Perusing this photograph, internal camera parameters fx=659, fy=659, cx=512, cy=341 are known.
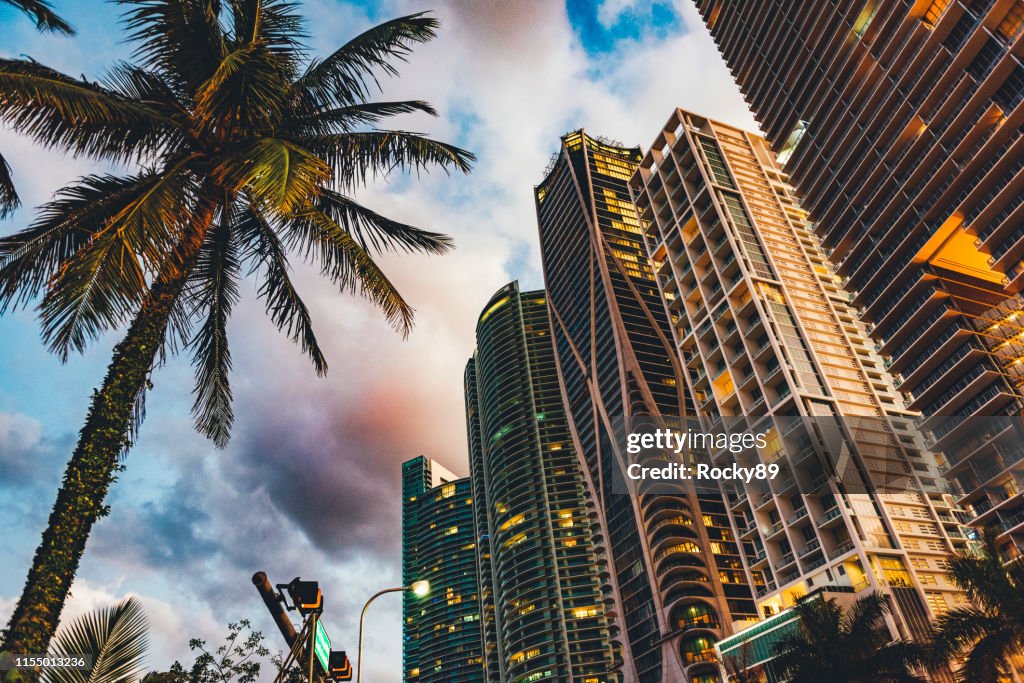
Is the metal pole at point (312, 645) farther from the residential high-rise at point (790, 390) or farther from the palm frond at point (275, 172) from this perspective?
the residential high-rise at point (790, 390)

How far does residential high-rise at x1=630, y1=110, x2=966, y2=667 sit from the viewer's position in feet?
199

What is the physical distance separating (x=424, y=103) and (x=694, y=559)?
104m

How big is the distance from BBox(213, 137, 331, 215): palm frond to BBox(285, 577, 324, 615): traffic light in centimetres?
525

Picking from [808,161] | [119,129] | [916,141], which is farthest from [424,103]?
[808,161]

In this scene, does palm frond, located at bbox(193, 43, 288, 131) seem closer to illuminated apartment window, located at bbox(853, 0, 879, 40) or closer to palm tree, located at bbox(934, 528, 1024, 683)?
palm tree, located at bbox(934, 528, 1024, 683)

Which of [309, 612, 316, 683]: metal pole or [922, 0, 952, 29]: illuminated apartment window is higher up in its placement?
[922, 0, 952, 29]: illuminated apartment window

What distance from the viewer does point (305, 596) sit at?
9.38m

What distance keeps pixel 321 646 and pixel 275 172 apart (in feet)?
23.1

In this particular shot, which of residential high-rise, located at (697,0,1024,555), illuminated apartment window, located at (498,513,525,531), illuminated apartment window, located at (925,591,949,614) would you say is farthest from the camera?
illuminated apartment window, located at (498,513,525,531)

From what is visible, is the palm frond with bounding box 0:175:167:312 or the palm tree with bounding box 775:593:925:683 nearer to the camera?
the palm frond with bounding box 0:175:167:312

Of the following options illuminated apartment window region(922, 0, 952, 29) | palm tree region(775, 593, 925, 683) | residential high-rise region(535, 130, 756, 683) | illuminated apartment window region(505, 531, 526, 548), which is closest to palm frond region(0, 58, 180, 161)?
palm tree region(775, 593, 925, 683)

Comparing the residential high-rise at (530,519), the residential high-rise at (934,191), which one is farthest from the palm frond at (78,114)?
the residential high-rise at (530,519)

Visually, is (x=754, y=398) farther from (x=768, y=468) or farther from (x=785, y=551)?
(x=785, y=551)

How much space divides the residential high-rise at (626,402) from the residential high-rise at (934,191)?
52.8 m
